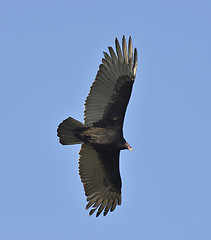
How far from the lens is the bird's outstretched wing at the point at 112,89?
1280 cm

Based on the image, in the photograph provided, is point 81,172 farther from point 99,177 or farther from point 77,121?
point 77,121

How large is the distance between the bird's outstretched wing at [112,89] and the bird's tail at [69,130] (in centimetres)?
27

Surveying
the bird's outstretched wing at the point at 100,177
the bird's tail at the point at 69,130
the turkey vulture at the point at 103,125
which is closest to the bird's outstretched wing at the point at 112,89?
the turkey vulture at the point at 103,125


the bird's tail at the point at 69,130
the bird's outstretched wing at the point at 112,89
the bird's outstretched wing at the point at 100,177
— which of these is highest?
the bird's outstretched wing at the point at 112,89

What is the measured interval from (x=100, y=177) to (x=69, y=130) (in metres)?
1.61

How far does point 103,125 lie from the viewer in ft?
43.1

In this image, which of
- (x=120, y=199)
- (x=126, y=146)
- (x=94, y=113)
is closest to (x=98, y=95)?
(x=94, y=113)

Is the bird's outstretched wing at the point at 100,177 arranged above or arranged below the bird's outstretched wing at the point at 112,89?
below

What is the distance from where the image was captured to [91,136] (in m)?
13.1

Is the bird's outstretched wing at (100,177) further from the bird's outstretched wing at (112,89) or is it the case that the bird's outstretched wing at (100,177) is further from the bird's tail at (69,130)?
the bird's outstretched wing at (112,89)

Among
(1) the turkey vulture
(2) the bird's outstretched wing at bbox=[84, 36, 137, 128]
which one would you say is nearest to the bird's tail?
(1) the turkey vulture

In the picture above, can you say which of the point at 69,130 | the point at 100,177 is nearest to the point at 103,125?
the point at 69,130

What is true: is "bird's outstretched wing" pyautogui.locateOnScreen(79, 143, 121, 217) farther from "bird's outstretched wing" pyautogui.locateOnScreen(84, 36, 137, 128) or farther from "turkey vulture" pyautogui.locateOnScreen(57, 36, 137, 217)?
"bird's outstretched wing" pyautogui.locateOnScreen(84, 36, 137, 128)

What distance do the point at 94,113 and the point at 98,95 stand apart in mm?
425
